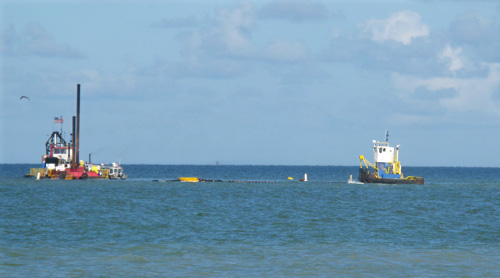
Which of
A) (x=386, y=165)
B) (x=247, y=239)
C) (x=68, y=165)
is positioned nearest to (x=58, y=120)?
(x=68, y=165)

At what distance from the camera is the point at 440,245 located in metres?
41.5

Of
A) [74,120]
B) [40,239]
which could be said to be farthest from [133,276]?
[74,120]

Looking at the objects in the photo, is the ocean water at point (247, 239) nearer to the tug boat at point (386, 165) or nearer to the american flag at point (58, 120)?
the tug boat at point (386, 165)

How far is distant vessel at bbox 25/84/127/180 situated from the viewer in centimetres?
13512

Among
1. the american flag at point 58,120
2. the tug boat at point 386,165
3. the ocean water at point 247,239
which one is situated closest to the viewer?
the ocean water at point 247,239

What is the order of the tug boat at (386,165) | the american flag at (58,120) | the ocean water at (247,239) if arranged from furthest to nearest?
the american flag at (58,120), the tug boat at (386,165), the ocean water at (247,239)

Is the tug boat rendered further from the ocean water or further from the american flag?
the american flag

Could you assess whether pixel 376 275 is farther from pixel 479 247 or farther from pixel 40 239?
pixel 40 239

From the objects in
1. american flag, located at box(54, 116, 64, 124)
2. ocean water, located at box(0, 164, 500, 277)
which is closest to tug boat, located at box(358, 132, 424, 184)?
ocean water, located at box(0, 164, 500, 277)

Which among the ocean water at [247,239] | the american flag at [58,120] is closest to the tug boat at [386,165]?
the ocean water at [247,239]

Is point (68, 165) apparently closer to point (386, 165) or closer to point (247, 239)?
point (386, 165)

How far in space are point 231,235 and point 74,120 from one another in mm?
98706

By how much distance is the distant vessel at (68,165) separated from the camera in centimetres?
13512

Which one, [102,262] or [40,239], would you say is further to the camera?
[40,239]
